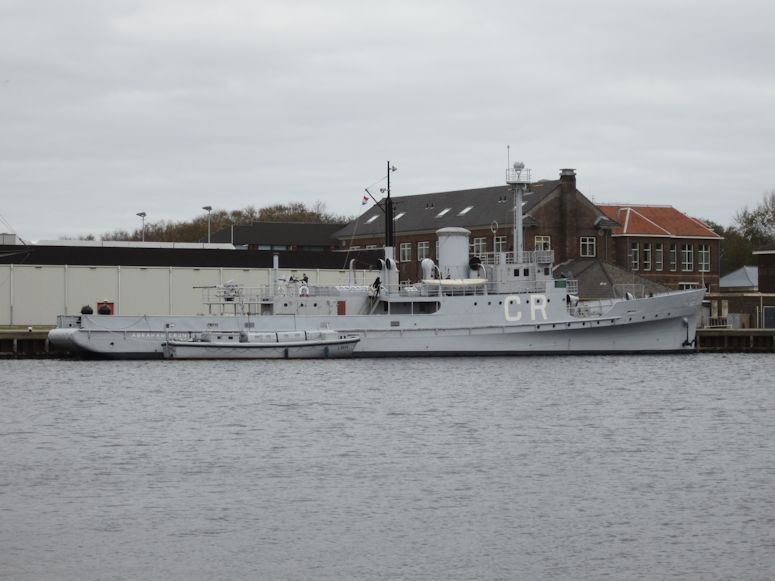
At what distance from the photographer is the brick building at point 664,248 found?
97250 mm

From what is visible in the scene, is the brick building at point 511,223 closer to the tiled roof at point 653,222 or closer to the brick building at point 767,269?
the tiled roof at point 653,222

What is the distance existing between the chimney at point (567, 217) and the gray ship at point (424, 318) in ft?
108

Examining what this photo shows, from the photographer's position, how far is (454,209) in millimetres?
103188

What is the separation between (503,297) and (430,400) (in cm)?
1712

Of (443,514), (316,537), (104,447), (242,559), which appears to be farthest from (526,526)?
(104,447)

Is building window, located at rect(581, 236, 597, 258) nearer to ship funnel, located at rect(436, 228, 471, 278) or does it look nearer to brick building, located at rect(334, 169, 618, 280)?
brick building, located at rect(334, 169, 618, 280)

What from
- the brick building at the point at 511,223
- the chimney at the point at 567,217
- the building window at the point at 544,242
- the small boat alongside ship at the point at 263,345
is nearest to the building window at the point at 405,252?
the brick building at the point at 511,223

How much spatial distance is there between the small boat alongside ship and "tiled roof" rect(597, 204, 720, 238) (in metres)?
42.4

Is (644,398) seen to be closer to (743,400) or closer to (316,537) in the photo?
(743,400)

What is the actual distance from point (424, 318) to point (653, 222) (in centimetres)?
4378

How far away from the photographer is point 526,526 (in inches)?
909

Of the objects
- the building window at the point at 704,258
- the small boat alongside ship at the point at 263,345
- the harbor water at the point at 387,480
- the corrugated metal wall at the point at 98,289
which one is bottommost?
the harbor water at the point at 387,480

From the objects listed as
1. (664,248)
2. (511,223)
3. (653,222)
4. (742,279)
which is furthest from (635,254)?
(742,279)

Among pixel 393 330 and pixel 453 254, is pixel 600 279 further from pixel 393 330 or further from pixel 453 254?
pixel 393 330
